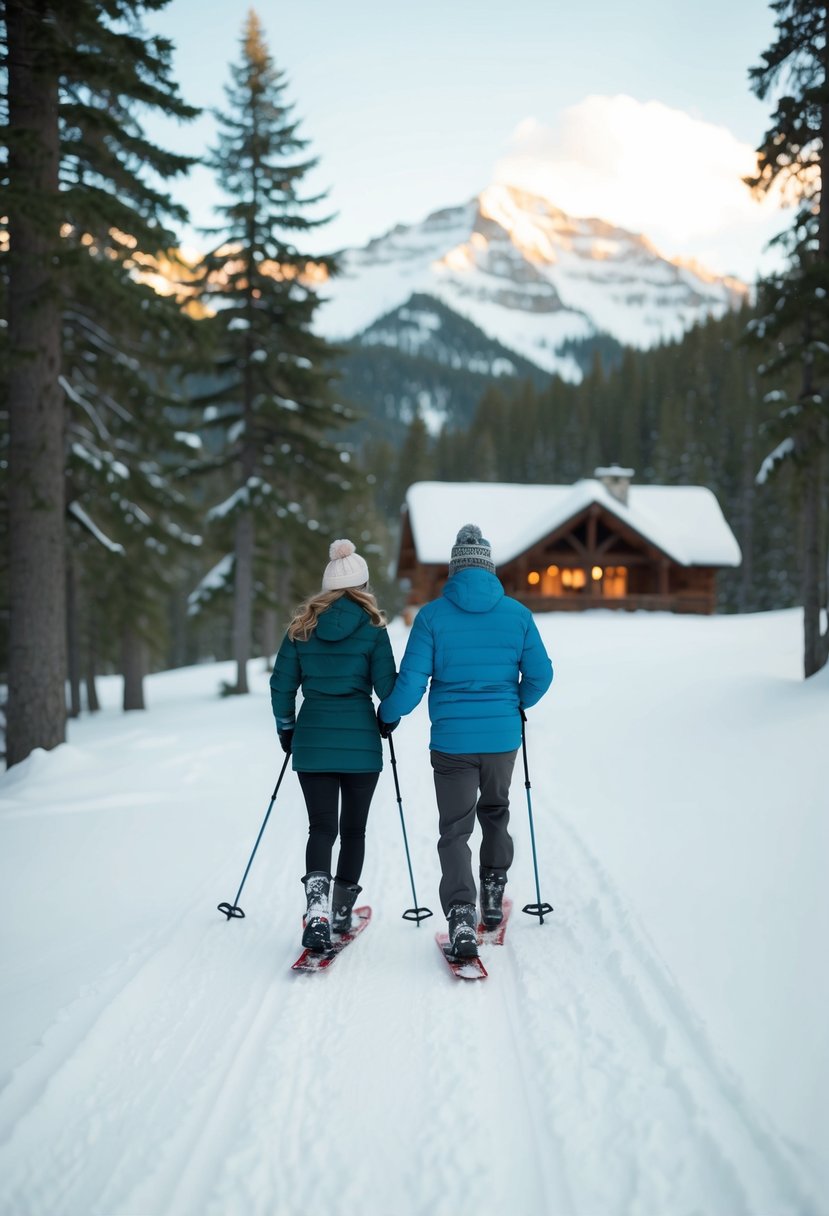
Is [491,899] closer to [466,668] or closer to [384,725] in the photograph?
[384,725]

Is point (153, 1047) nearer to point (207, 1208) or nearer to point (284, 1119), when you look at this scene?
point (284, 1119)

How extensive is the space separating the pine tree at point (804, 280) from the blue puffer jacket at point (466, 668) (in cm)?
739

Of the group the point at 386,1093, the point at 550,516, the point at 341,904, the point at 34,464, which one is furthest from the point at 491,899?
the point at 550,516

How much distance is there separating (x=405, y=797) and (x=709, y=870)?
147 inches

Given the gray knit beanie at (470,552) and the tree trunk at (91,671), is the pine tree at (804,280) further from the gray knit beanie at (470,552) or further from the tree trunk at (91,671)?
the tree trunk at (91,671)

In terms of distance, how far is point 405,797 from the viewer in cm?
823

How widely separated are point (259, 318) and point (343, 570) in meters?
14.9

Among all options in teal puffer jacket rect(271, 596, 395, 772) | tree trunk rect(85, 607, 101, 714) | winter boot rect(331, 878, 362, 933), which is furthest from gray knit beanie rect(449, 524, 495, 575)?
tree trunk rect(85, 607, 101, 714)

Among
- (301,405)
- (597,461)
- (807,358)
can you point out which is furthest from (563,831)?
(597,461)

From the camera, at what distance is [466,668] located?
13.9 ft

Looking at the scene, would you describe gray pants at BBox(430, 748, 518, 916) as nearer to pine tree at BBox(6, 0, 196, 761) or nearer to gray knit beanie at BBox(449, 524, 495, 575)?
gray knit beanie at BBox(449, 524, 495, 575)

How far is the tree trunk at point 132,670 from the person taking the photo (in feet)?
→ 62.4

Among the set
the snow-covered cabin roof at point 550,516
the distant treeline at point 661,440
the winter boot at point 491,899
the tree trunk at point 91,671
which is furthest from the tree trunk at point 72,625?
the distant treeline at point 661,440

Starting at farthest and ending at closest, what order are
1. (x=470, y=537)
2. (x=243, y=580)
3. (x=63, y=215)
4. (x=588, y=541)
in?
1. (x=588, y=541)
2. (x=243, y=580)
3. (x=63, y=215)
4. (x=470, y=537)
